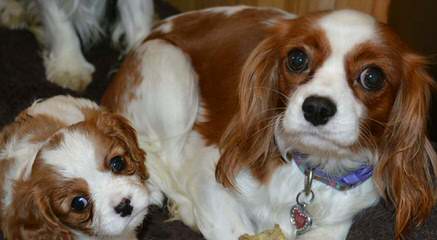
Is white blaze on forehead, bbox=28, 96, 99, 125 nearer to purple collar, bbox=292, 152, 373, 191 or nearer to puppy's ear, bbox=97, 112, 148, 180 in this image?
puppy's ear, bbox=97, 112, 148, 180

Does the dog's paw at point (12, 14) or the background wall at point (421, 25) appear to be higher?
the background wall at point (421, 25)

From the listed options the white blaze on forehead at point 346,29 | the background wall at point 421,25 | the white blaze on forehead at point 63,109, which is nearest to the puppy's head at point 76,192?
the white blaze on forehead at point 63,109

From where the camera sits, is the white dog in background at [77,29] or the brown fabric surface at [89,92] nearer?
the brown fabric surface at [89,92]

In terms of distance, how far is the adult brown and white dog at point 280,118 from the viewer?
2213 mm

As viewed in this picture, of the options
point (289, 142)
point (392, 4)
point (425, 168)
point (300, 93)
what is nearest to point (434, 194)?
point (425, 168)

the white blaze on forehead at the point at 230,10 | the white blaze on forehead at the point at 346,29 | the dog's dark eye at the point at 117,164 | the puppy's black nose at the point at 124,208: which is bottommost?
the puppy's black nose at the point at 124,208

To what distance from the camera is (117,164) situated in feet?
7.66

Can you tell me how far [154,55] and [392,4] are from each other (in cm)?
126

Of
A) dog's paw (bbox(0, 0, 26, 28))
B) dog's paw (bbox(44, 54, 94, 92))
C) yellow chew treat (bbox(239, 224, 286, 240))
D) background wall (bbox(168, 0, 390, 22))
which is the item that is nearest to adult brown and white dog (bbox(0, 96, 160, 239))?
yellow chew treat (bbox(239, 224, 286, 240))

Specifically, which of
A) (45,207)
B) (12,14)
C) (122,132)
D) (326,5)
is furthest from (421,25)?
(12,14)

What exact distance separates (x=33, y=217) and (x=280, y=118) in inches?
33.7

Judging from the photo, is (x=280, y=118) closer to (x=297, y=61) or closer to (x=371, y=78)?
(x=297, y=61)

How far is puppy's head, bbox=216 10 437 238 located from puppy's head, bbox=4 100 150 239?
508mm

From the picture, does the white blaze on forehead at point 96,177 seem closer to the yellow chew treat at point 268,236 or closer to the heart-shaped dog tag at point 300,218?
the yellow chew treat at point 268,236
